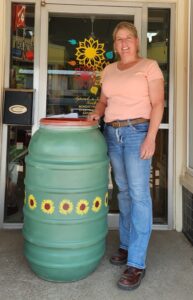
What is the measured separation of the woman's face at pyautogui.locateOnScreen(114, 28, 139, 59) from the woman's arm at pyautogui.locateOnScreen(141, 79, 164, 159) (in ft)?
1.02

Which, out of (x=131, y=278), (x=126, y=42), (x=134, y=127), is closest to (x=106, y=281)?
(x=131, y=278)

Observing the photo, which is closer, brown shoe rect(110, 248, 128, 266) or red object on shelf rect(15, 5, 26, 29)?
brown shoe rect(110, 248, 128, 266)

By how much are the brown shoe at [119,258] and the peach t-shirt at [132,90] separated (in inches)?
40.7

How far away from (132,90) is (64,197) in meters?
0.84

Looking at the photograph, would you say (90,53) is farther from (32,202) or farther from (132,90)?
(32,202)

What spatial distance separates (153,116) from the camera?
2465mm

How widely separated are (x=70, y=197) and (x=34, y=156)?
1.17ft

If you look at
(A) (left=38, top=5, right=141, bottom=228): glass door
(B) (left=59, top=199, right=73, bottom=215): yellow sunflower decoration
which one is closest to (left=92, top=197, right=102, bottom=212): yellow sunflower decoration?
(B) (left=59, top=199, right=73, bottom=215): yellow sunflower decoration

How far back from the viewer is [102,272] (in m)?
2.68

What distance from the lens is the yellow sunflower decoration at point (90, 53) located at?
3561 mm

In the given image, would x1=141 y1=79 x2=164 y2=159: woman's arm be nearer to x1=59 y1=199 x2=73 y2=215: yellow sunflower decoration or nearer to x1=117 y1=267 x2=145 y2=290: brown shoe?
x1=59 y1=199 x2=73 y2=215: yellow sunflower decoration

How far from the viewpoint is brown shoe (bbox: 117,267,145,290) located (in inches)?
96.0

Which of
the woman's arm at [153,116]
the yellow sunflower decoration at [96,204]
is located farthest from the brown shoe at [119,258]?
the woman's arm at [153,116]

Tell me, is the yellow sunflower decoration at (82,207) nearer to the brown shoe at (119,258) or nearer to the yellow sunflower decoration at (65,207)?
the yellow sunflower decoration at (65,207)
